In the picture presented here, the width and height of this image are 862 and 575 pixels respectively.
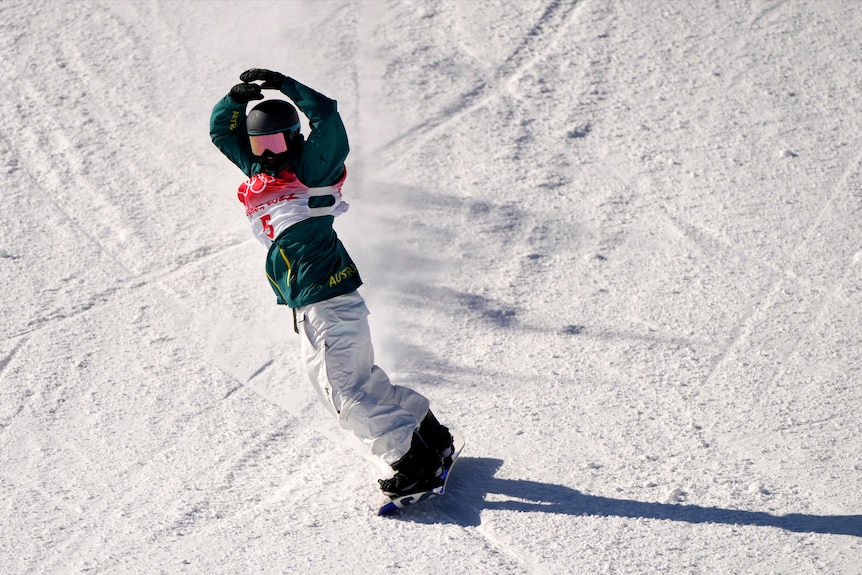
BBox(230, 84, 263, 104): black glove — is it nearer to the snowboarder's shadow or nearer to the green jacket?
the green jacket

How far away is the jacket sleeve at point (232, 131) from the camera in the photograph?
532 centimetres

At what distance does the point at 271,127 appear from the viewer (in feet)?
16.8

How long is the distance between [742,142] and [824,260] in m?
1.55

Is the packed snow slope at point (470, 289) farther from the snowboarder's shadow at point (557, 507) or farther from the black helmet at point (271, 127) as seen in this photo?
the black helmet at point (271, 127)

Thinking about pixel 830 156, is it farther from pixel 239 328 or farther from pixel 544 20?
pixel 239 328

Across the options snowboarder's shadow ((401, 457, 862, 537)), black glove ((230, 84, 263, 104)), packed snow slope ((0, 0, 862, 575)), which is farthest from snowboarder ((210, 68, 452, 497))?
packed snow slope ((0, 0, 862, 575))

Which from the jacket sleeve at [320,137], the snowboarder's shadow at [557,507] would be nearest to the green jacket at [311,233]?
the jacket sleeve at [320,137]

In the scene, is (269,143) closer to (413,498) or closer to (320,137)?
(320,137)

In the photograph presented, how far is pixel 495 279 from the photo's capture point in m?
7.45

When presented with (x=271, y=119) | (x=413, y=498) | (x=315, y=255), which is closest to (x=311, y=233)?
(x=315, y=255)

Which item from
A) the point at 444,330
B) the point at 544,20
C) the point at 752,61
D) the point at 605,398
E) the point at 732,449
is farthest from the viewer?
the point at 544,20

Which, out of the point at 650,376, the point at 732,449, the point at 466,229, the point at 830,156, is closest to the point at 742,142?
the point at 830,156

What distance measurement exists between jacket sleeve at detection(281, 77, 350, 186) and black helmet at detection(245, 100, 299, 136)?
0.23 ft

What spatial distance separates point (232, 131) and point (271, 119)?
36cm
